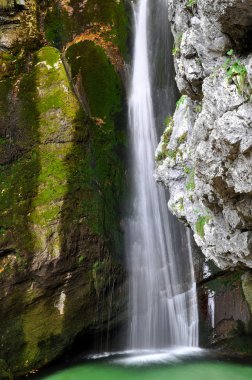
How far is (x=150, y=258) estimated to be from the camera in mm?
9195

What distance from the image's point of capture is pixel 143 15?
10836mm

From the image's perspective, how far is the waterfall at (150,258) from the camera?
8.64 meters

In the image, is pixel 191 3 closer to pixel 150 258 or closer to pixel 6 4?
pixel 150 258

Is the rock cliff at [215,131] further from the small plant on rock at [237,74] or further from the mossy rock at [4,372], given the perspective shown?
the mossy rock at [4,372]

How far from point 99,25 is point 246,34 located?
756cm

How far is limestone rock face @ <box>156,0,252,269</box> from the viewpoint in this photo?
12.1 feet

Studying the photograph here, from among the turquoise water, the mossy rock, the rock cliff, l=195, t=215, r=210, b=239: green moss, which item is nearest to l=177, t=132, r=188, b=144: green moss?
the rock cliff

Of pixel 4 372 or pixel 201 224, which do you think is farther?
pixel 4 372

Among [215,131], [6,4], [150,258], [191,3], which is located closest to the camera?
[215,131]

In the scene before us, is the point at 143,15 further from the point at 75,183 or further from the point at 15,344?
the point at 15,344

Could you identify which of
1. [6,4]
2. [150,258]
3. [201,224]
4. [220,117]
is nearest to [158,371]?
[150,258]

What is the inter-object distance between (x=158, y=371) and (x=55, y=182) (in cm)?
415

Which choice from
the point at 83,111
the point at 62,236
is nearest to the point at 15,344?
the point at 62,236

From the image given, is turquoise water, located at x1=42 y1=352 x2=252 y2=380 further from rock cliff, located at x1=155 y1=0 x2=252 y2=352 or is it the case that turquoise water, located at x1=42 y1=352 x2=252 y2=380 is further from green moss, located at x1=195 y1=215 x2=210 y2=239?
green moss, located at x1=195 y1=215 x2=210 y2=239
